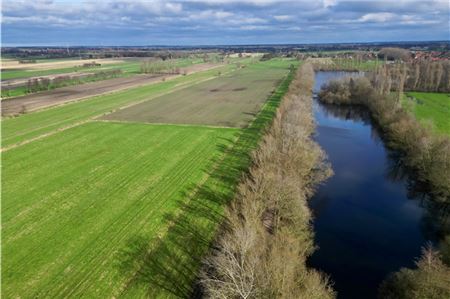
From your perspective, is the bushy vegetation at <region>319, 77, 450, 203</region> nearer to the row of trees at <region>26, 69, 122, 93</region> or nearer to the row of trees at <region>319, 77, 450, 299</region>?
the row of trees at <region>319, 77, 450, 299</region>

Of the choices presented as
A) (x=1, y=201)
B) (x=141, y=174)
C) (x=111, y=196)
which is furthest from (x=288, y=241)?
(x=1, y=201)

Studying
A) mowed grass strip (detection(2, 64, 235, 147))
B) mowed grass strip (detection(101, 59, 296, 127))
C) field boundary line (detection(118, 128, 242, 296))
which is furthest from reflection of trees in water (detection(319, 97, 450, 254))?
mowed grass strip (detection(2, 64, 235, 147))

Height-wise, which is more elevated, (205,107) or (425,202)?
(205,107)

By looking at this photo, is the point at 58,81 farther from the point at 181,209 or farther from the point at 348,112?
the point at 181,209

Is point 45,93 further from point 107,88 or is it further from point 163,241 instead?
point 163,241

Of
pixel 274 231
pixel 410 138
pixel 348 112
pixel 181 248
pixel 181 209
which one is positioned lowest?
pixel 348 112

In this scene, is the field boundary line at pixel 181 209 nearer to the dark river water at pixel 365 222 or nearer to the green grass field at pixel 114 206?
the green grass field at pixel 114 206

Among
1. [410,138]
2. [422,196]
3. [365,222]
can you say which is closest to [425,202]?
[422,196]
